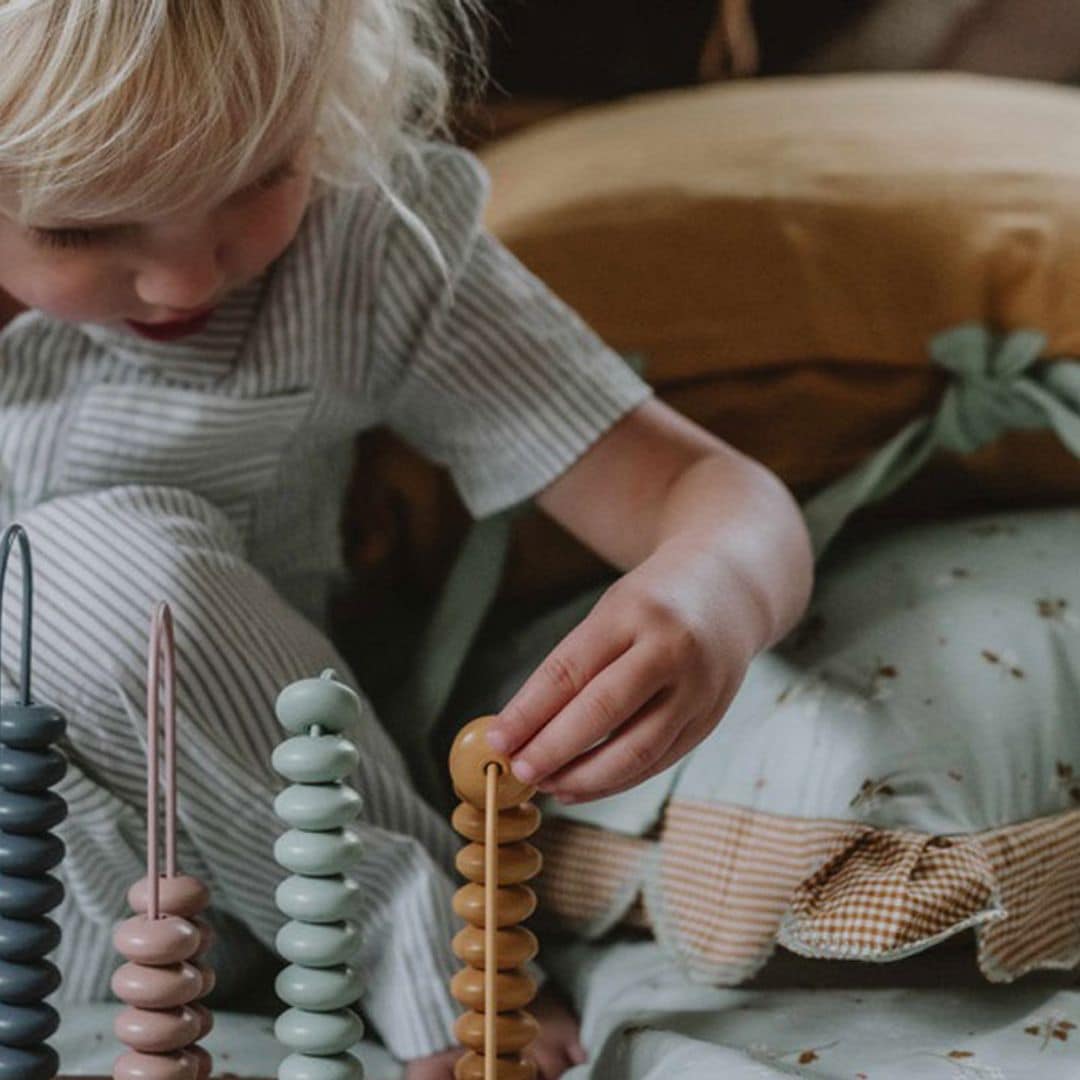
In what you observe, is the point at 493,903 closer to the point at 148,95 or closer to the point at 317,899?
the point at 317,899

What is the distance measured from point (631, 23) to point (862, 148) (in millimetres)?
319

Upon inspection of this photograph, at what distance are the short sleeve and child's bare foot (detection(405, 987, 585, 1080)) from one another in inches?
10.6

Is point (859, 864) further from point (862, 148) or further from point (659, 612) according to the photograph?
point (862, 148)

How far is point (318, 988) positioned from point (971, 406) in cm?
55

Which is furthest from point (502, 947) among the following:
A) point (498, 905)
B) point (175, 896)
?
point (175, 896)

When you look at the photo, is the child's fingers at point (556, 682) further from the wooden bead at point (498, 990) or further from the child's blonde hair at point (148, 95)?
the child's blonde hair at point (148, 95)

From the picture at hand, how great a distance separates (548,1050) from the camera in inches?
31.9

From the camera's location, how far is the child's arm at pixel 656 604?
0.67m

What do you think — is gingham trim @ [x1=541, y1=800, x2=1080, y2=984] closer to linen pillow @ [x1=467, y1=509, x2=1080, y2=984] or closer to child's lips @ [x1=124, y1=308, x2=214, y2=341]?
linen pillow @ [x1=467, y1=509, x2=1080, y2=984]

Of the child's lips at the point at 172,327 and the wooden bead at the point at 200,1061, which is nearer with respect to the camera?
the wooden bead at the point at 200,1061

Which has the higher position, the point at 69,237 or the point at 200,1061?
the point at 69,237

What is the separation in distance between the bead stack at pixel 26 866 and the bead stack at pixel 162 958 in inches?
1.1

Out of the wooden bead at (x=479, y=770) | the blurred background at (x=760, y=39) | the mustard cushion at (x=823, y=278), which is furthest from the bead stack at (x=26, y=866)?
the blurred background at (x=760, y=39)

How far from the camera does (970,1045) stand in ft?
2.40
